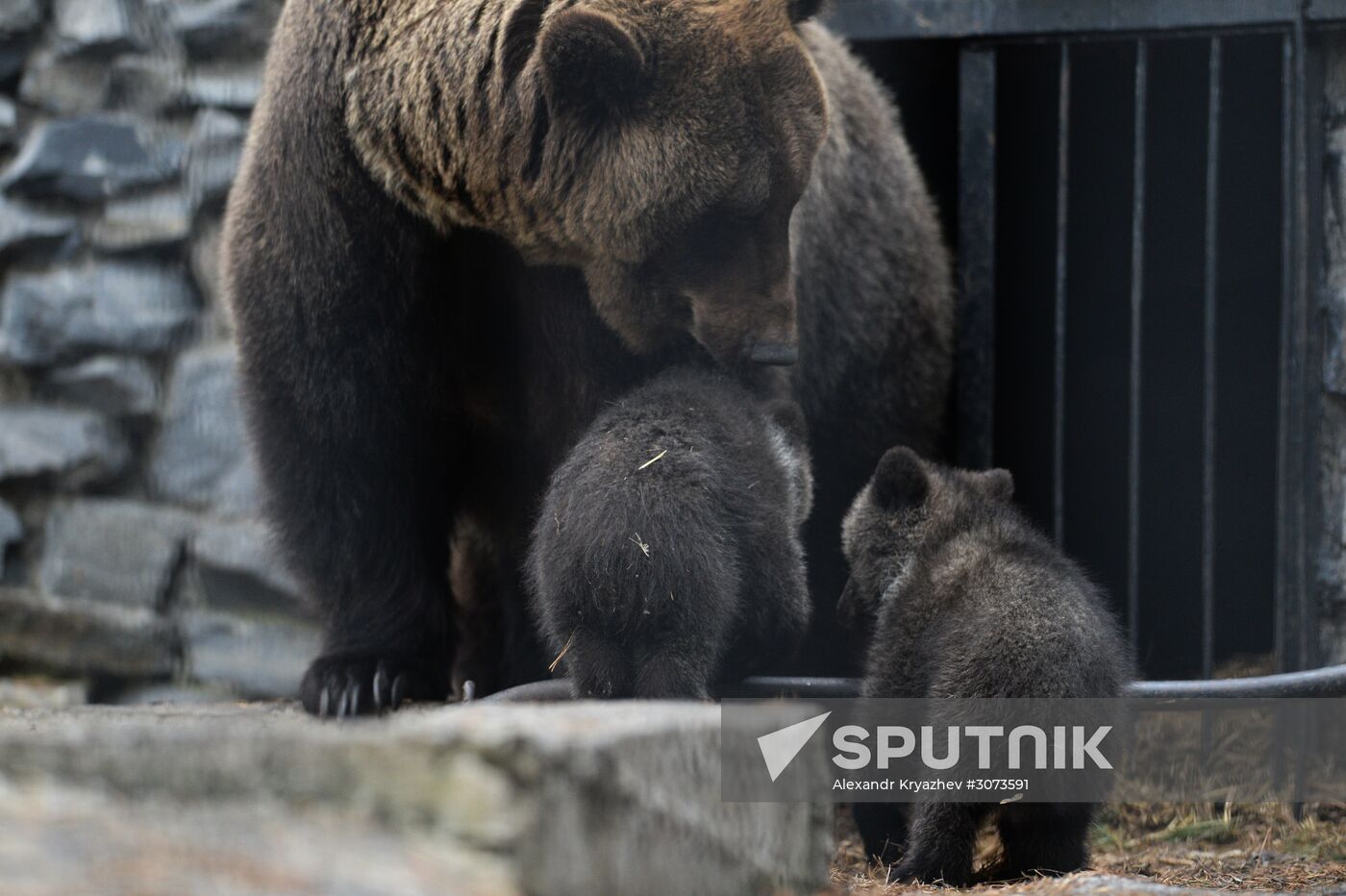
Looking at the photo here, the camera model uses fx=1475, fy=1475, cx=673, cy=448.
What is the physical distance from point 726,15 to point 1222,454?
296cm

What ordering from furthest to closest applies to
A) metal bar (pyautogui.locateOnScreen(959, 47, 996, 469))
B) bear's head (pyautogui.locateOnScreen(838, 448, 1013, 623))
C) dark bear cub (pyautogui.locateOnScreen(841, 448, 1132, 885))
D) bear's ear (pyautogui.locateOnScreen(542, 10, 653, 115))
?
metal bar (pyautogui.locateOnScreen(959, 47, 996, 469))
bear's head (pyautogui.locateOnScreen(838, 448, 1013, 623))
bear's ear (pyautogui.locateOnScreen(542, 10, 653, 115))
dark bear cub (pyautogui.locateOnScreen(841, 448, 1132, 885))

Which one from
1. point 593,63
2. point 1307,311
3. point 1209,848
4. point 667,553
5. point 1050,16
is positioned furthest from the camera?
point 1050,16

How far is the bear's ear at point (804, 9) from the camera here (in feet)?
11.6

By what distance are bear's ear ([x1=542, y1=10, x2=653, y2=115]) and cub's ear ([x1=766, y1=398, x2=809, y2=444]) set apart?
812 mm

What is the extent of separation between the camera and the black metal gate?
4875 millimetres

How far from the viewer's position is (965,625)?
2.97 metres

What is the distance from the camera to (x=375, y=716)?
386cm

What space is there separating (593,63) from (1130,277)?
9.88 ft

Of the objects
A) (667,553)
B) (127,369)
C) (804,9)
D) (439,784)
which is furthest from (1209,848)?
(127,369)

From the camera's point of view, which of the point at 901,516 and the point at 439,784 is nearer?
the point at 439,784

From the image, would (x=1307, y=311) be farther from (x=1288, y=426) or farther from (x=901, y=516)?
(x=901, y=516)

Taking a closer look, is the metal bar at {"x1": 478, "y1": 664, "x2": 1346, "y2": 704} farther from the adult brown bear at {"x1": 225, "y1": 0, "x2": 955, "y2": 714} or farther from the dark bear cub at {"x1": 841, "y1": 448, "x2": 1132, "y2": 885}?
the adult brown bear at {"x1": 225, "y1": 0, "x2": 955, "y2": 714}

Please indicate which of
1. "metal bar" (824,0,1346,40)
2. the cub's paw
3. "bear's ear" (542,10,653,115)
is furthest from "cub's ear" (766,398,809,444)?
"metal bar" (824,0,1346,40)

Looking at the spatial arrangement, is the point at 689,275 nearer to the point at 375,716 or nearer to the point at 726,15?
the point at 726,15
